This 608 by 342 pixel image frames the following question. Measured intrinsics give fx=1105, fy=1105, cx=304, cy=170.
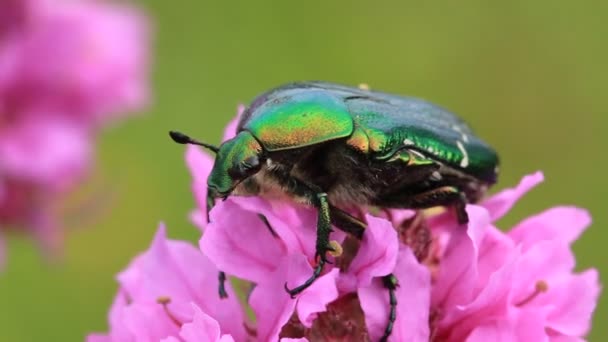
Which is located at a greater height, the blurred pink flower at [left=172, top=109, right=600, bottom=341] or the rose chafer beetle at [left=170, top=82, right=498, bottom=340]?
the rose chafer beetle at [left=170, top=82, right=498, bottom=340]

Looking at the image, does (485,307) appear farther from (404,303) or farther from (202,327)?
(202,327)

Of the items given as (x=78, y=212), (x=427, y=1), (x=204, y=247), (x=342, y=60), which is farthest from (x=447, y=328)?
(x=427, y=1)

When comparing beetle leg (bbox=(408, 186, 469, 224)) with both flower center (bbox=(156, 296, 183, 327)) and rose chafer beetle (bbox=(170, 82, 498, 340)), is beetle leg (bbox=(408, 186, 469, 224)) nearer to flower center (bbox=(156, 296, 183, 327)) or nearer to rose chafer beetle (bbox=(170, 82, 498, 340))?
rose chafer beetle (bbox=(170, 82, 498, 340))

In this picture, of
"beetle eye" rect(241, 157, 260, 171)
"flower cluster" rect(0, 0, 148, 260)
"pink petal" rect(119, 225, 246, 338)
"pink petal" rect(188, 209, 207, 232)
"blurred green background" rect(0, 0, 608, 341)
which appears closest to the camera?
"beetle eye" rect(241, 157, 260, 171)

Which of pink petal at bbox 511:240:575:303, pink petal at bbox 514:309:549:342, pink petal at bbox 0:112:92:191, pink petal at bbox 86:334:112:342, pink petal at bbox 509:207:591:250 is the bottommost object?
pink petal at bbox 0:112:92:191

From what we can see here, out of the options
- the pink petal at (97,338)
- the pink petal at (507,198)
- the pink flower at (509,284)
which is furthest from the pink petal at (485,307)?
the pink petal at (97,338)

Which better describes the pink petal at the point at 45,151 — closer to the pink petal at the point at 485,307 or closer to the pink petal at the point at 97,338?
the pink petal at the point at 97,338

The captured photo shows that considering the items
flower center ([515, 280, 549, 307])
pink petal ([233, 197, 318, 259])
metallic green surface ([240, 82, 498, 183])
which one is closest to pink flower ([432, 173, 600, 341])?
flower center ([515, 280, 549, 307])

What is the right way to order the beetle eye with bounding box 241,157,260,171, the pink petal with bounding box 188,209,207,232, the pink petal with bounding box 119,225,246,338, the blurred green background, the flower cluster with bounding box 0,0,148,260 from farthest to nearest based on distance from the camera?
the blurred green background, the flower cluster with bounding box 0,0,148,260, the pink petal with bounding box 188,209,207,232, the pink petal with bounding box 119,225,246,338, the beetle eye with bounding box 241,157,260,171
